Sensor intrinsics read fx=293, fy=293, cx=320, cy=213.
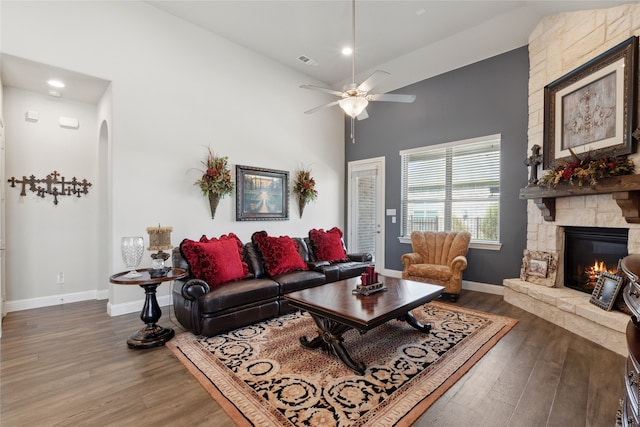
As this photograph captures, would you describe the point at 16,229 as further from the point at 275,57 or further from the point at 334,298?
the point at 275,57

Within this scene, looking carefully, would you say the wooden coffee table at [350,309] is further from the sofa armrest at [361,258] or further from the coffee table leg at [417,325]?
the sofa armrest at [361,258]

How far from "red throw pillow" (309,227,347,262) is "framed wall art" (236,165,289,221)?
1.02 m

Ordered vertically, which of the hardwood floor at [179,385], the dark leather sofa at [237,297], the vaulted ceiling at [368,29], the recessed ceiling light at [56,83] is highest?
the vaulted ceiling at [368,29]

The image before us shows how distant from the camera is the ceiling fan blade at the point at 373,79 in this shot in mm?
2753

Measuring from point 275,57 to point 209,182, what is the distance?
264 cm

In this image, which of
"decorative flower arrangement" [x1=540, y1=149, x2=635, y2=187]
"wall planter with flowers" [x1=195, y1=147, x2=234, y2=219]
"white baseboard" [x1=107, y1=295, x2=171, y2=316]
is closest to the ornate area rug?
"white baseboard" [x1=107, y1=295, x2=171, y2=316]

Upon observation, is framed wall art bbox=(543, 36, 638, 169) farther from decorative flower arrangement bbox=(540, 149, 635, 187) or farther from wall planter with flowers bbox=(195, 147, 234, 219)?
wall planter with flowers bbox=(195, 147, 234, 219)

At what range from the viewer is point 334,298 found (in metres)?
2.66

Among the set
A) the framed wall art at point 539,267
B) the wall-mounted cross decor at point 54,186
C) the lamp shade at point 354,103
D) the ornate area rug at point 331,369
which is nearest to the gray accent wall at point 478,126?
the framed wall art at point 539,267

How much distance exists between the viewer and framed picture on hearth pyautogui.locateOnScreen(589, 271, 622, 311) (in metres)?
2.87

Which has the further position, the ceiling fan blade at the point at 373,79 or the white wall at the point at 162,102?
the white wall at the point at 162,102

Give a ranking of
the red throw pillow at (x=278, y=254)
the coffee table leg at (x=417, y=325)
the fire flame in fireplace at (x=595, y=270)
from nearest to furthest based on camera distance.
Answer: the coffee table leg at (x=417, y=325) < the fire flame in fireplace at (x=595, y=270) < the red throw pillow at (x=278, y=254)

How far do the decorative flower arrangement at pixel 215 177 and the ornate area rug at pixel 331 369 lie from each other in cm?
210

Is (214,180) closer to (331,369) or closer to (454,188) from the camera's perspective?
(331,369)
